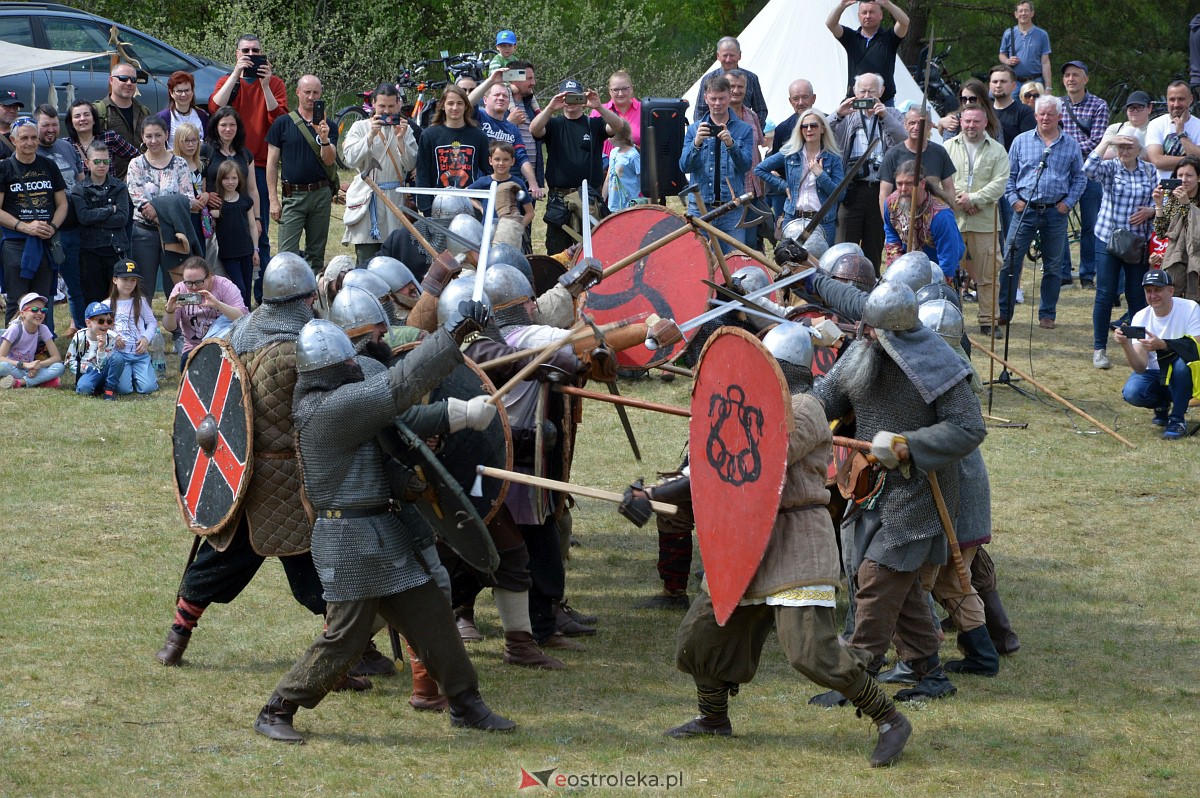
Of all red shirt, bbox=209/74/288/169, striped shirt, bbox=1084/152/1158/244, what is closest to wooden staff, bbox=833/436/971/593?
striped shirt, bbox=1084/152/1158/244

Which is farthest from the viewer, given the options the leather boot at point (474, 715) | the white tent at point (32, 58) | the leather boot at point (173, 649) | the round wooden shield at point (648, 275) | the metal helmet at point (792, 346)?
the white tent at point (32, 58)

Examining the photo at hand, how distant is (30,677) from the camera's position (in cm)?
510

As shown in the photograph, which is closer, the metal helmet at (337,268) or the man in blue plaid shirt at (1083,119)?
the metal helmet at (337,268)

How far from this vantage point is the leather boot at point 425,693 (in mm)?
4988

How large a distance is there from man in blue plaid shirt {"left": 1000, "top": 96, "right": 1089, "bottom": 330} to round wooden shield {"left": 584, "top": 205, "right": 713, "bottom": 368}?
496 centimetres

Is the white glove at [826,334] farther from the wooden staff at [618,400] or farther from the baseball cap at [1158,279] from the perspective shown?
the baseball cap at [1158,279]

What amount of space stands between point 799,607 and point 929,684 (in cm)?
107

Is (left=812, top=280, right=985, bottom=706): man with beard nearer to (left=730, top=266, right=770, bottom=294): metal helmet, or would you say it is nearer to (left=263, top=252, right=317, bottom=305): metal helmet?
(left=730, top=266, right=770, bottom=294): metal helmet

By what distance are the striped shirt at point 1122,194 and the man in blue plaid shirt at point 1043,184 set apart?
205mm

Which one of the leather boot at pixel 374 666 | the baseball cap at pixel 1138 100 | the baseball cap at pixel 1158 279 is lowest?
the leather boot at pixel 374 666

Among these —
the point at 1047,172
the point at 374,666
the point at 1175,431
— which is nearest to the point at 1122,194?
the point at 1047,172

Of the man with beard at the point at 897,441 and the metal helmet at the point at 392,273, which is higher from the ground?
the metal helmet at the point at 392,273

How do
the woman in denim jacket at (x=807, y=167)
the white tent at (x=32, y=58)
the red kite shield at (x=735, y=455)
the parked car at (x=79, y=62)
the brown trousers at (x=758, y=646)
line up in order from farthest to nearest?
1. the parked car at (x=79, y=62)
2. the white tent at (x=32, y=58)
3. the woman in denim jacket at (x=807, y=167)
4. the brown trousers at (x=758, y=646)
5. the red kite shield at (x=735, y=455)

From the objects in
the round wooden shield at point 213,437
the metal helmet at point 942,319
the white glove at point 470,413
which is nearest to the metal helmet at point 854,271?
the metal helmet at point 942,319
